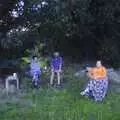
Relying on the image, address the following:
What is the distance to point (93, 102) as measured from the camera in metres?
14.9

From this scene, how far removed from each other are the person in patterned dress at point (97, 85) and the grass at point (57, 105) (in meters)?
0.25

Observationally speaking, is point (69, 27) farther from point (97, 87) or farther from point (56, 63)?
point (97, 87)

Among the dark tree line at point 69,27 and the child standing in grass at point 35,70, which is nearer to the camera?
the child standing in grass at point 35,70

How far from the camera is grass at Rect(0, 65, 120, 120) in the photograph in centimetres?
1273

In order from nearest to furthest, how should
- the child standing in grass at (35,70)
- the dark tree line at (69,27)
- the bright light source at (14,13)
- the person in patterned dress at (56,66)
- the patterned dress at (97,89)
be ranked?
the patterned dress at (97,89), the child standing in grass at (35,70), the person in patterned dress at (56,66), the dark tree line at (69,27), the bright light source at (14,13)

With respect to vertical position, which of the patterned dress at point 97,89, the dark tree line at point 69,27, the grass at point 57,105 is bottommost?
the grass at point 57,105

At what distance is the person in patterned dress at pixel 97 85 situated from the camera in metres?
15.4

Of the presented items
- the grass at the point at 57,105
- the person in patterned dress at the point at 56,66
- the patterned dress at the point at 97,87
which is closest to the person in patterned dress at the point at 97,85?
the patterned dress at the point at 97,87

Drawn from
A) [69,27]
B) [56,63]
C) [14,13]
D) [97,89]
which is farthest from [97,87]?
[14,13]

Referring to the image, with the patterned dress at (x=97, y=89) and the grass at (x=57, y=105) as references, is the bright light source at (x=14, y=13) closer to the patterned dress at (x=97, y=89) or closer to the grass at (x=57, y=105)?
the grass at (x=57, y=105)

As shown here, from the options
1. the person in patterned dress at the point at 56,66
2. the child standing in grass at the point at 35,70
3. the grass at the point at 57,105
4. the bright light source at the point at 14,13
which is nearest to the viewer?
the grass at the point at 57,105

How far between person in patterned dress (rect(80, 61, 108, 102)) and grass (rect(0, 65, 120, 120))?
0.25 meters

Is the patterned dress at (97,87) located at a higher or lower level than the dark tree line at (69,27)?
lower

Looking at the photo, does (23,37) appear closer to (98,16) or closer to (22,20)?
(22,20)
